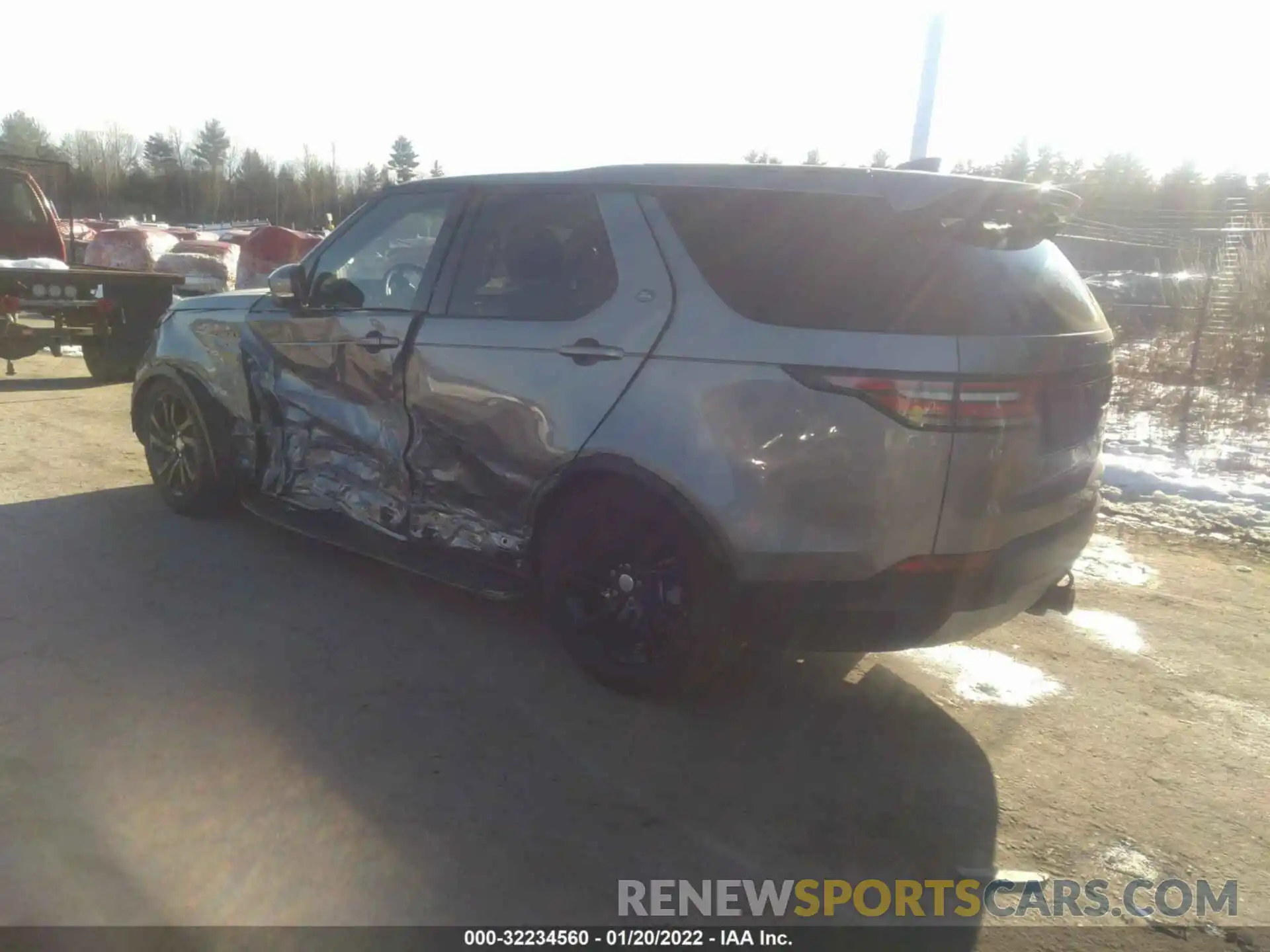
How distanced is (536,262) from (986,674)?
2465mm

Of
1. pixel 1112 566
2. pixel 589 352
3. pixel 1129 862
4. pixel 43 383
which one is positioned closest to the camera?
pixel 1129 862

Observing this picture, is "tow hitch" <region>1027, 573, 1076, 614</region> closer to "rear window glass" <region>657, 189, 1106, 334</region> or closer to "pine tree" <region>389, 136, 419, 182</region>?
"rear window glass" <region>657, 189, 1106, 334</region>

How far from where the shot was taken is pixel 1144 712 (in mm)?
3809

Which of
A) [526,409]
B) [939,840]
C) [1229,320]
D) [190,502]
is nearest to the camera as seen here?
[939,840]

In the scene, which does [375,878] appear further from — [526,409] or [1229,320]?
[1229,320]

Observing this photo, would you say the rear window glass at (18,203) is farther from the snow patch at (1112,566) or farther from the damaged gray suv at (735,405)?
the snow patch at (1112,566)

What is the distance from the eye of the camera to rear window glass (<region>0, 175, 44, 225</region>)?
1121cm

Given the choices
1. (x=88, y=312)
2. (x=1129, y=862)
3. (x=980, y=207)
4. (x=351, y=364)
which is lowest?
(x=1129, y=862)

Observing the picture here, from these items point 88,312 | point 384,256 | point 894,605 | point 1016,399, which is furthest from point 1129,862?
point 88,312

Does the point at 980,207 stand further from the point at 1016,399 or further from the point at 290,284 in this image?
the point at 290,284

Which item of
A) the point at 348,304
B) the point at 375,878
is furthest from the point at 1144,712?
the point at 348,304

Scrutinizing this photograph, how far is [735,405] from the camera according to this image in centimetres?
318

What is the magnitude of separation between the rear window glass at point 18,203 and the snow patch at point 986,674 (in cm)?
1136

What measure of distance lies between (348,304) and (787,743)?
108 inches
